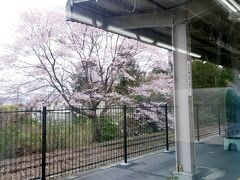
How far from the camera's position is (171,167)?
10.9 ft

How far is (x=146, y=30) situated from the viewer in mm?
3668

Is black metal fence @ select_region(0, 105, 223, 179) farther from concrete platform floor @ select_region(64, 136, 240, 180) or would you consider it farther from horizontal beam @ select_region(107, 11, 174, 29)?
horizontal beam @ select_region(107, 11, 174, 29)

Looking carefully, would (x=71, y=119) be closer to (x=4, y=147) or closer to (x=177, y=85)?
(x=4, y=147)

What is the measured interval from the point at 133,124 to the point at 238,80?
7.33 ft

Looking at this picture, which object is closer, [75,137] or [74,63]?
[75,137]

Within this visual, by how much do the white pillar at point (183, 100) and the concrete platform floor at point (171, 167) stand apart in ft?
0.35

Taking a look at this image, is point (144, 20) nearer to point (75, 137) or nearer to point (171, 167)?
point (171, 167)

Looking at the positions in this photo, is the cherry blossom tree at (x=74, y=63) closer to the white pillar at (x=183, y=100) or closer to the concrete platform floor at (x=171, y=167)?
the concrete platform floor at (x=171, y=167)

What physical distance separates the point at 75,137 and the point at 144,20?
1964 millimetres

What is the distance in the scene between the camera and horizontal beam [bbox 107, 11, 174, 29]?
3.22 meters

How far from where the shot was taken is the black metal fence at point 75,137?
149 inches

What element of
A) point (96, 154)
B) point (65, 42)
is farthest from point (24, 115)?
point (65, 42)

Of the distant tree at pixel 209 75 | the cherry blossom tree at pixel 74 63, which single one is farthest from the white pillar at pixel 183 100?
the cherry blossom tree at pixel 74 63

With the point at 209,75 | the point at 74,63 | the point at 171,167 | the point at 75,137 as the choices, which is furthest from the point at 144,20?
the point at 74,63
